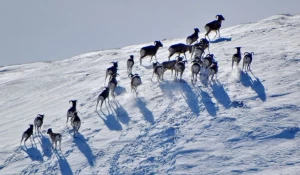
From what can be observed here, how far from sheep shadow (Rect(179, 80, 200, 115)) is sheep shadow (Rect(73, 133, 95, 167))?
4.37 meters

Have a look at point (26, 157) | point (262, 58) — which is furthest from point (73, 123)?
point (262, 58)

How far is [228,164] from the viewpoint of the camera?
19281 mm

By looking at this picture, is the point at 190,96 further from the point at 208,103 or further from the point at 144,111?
the point at 144,111

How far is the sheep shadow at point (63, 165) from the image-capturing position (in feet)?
67.2

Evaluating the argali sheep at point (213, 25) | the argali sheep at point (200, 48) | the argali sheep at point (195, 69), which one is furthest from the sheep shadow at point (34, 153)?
the argali sheep at point (213, 25)

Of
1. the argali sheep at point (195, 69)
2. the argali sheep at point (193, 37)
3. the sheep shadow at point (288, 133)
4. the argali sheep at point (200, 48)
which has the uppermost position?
the argali sheep at point (193, 37)

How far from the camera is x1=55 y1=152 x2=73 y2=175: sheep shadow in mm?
20475

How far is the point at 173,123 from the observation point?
22.8 m

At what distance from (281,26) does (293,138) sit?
1776 cm

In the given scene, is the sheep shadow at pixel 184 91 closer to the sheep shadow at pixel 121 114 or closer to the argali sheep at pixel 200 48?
the sheep shadow at pixel 121 114

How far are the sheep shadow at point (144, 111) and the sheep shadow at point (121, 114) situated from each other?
65 cm

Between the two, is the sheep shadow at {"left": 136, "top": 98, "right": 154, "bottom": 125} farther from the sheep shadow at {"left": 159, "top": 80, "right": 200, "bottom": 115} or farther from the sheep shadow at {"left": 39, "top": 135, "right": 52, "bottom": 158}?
the sheep shadow at {"left": 39, "top": 135, "right": 52, "bottom": 158}

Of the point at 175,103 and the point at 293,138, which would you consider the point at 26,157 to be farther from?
the point at 293,138

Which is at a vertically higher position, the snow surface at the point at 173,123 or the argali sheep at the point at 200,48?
the argali sheep at the point at 200,48
